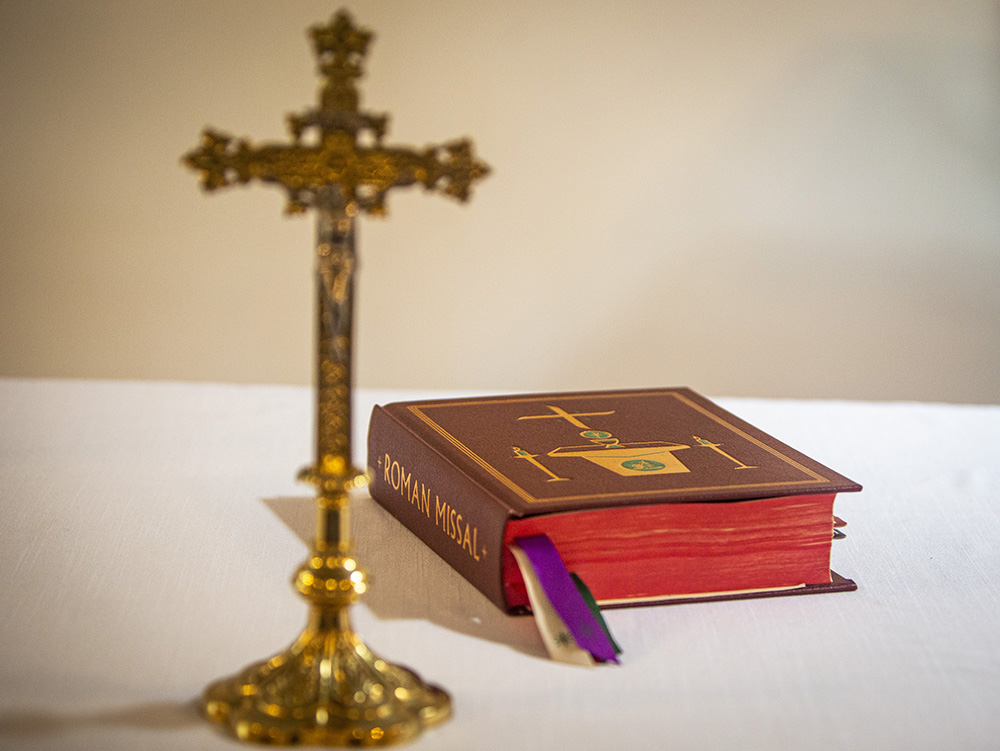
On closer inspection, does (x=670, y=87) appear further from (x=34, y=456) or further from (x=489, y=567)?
(x=489, y=567)

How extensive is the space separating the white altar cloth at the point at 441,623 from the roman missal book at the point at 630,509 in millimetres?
31

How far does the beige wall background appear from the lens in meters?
3.64

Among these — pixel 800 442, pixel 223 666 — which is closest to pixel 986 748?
pixel 223 666

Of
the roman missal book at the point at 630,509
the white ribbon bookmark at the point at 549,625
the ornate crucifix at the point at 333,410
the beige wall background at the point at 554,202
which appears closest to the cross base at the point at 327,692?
the ornate crucifix at the point at 333,410

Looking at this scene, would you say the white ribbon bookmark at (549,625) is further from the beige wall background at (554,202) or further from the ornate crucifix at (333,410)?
the beige wall background at (554,202)

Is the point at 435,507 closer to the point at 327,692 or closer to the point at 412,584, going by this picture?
the point at 412,584

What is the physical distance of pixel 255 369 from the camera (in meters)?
3.91

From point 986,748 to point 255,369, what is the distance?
3296mm

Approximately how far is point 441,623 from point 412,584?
99 millimetres

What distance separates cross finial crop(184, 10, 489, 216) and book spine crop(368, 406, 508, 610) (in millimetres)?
353

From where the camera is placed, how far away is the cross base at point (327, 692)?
76 centimetres

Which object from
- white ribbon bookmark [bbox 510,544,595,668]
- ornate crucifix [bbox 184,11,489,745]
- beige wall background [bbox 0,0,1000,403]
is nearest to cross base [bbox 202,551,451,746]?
ornate crucifix [bbox 184,11,489,745]

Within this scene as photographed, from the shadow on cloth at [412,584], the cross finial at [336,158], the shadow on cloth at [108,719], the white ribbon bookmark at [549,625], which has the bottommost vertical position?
the shadow on cloth at [412,584]

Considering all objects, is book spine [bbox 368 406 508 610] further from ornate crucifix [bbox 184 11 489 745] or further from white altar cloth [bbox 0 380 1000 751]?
ornate crucifix [bbox 184 11 489 745]
